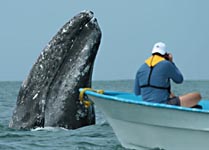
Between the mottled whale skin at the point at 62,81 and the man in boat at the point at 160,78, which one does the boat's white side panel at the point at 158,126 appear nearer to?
the man in boat at the point at 160,78

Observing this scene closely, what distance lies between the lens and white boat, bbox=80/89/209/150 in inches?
393

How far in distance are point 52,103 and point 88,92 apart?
6.37 feet

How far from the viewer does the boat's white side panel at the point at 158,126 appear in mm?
10031

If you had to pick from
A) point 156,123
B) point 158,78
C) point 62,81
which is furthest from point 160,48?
point 62,81

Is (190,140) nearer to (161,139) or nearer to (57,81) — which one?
(161,139)

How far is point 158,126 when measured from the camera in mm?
10344

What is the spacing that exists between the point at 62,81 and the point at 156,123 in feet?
9.79

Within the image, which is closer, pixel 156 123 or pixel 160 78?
pixel 156 123

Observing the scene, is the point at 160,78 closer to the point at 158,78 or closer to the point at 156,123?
the point at 158,78

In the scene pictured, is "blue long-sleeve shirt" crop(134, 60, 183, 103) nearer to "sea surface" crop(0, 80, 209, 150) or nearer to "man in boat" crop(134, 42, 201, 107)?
"man in boat" crop(134, 42, 201, 107)

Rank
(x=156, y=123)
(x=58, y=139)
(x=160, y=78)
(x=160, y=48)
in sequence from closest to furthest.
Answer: (x=156, y=123)
(x=160, y=78)
(x=160, y=48)
(x=58, y=139)

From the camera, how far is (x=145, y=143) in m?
10.6

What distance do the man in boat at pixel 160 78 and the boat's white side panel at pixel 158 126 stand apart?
17.4 inches

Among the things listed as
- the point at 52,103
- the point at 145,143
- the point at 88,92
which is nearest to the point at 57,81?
the point at 52,103
